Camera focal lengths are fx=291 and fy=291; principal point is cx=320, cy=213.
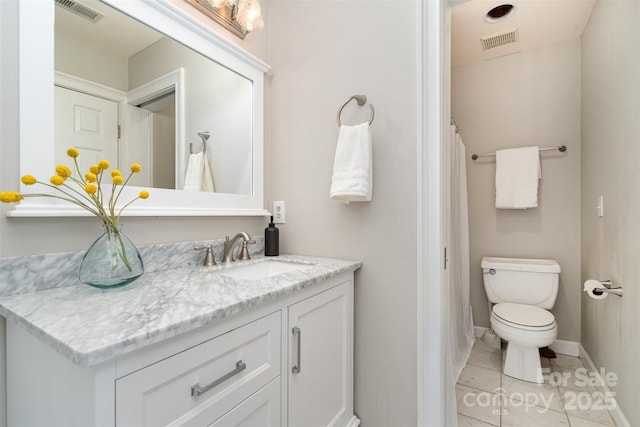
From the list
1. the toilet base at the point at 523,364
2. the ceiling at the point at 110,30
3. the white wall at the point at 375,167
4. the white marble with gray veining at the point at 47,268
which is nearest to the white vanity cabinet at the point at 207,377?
the white marble with gray veining at the point at 47,268

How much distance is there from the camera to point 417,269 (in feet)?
3.87

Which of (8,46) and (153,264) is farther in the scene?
(153,264)

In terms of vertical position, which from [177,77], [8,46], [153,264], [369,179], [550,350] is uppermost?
[177,77]

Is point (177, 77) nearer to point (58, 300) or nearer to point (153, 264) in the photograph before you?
point (153, 264)

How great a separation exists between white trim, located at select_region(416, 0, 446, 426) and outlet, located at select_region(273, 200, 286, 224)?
72 cm

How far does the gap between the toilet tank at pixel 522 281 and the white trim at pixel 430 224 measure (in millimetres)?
1343

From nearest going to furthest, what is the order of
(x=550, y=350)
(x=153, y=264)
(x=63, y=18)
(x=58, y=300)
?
(x=58, y=300) < (x=63, y=18) < (x=153, y=264) < (x=550, y=350)

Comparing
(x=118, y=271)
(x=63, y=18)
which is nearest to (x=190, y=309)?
(x=118, y=271)

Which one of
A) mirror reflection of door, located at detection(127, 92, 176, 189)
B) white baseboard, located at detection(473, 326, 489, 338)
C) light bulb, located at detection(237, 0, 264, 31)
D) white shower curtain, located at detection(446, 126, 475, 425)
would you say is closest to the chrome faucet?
mirror reflection of door, located at detection(127, 92, 176, 189)

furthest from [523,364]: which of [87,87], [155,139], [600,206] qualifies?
[87,87]

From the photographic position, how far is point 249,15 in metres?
1.41

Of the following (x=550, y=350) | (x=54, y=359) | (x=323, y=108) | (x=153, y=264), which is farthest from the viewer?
(x=550, y=350)

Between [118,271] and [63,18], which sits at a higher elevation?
[63,18]

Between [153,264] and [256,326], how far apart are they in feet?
1.76
